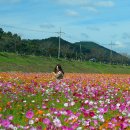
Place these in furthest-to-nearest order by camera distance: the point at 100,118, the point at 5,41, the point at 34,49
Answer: the point at 34,49 < the point at 5,41 < the point at 100,118

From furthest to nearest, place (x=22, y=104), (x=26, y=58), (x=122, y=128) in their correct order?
(x=26, y=58)
(x=22, y=104)
(x=122, y=128)

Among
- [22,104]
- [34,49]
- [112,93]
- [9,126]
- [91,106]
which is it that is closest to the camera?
[9,126]

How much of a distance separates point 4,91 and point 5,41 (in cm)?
7829

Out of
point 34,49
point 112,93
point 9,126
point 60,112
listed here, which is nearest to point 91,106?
point 60,112

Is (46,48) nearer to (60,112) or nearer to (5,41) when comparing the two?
(5,41)

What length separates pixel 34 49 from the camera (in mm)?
100750

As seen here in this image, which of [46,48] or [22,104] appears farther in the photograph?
[46,48]

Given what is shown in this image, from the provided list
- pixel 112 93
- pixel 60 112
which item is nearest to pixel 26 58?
pixel 112 93

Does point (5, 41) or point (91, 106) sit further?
point (5, 41)

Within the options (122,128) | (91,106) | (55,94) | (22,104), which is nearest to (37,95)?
(55,94)

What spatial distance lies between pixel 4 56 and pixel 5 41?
28.2 m

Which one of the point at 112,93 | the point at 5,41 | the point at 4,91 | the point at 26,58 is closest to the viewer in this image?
the point at 4,91

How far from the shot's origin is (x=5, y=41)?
87.6 m

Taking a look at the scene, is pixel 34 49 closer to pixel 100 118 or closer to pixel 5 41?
pixel 5 41
